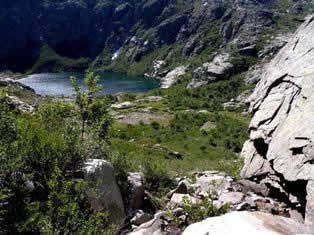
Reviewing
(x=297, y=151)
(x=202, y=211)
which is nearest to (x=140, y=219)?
(x=202, y=211)

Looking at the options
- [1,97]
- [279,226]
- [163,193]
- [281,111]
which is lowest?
[163,193]

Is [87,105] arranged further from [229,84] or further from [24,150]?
[229,84]

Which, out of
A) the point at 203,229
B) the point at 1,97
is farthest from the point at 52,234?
the point at 1,97

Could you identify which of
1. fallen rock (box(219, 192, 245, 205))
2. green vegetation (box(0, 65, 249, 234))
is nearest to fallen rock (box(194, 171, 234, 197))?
fallen rock (box(219, 192, 245, 205))

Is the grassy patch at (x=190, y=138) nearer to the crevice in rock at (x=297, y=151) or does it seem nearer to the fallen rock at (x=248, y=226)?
the crevice in rock at (x=297, y=151)

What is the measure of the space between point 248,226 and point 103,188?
843 cm

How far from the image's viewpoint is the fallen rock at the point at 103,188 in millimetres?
17375

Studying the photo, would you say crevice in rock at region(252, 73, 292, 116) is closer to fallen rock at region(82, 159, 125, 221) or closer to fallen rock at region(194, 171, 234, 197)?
fallen rock at region(194, 171, 234, 197)

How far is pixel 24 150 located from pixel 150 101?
469ft

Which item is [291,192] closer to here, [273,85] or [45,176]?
[273,85]

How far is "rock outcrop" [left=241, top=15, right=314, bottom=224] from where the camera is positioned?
17688 millimetres

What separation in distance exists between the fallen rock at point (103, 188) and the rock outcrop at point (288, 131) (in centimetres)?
773

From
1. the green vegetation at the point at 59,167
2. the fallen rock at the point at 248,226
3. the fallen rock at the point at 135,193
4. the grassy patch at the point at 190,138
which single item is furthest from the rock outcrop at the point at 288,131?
the grassy patch at the point at 190,138

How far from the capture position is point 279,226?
12.4 metres
